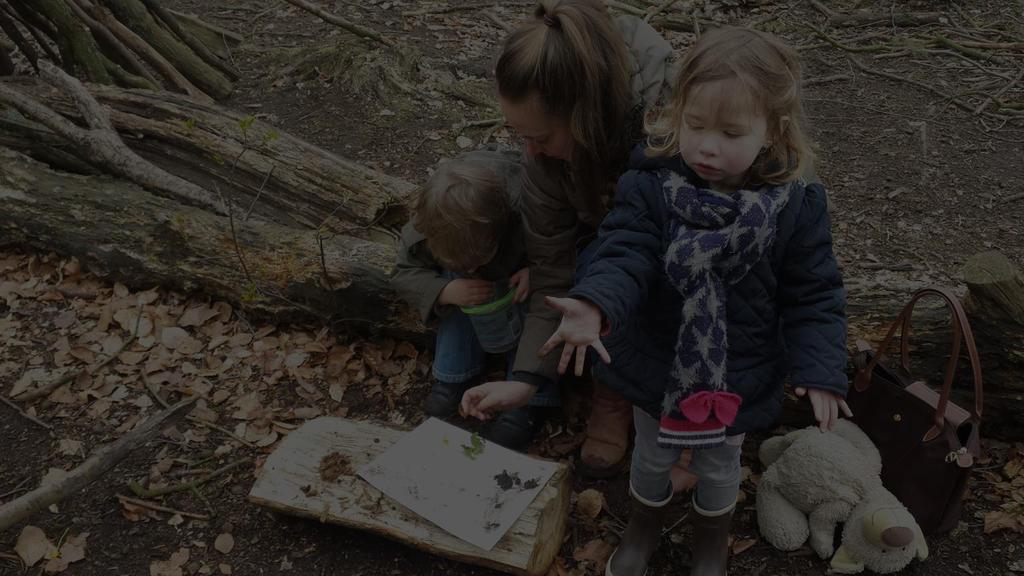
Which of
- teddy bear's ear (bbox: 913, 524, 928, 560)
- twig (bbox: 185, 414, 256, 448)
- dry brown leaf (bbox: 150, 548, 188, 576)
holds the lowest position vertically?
dry brown leaf (bbox: 150, 548, 188, 576)

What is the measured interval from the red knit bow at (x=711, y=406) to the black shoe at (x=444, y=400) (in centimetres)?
129

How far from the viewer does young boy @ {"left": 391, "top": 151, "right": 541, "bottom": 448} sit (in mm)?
2691

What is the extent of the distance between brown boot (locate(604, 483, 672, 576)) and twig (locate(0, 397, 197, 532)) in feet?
5.70

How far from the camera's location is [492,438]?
308 cm

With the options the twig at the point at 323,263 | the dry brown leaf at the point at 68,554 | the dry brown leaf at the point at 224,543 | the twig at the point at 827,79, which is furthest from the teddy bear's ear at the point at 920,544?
the twig at the point at 827,79

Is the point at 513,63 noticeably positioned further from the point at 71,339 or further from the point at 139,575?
the point at 71,339

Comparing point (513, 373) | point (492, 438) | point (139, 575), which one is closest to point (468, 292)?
point (513, 373)

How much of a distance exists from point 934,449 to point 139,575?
2.63 metres

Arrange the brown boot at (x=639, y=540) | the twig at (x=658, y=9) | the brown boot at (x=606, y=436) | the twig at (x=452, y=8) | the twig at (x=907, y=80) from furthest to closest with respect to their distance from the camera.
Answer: the twig at (x=452, y=8) → the twig at (x=658, y=9) → the twig at (x=907, y=80) → the brown boot at (x=606, y=436) → the brown boot at (x=639, y=540)

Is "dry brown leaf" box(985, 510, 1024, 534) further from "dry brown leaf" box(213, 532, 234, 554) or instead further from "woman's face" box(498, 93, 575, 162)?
"dry brown leaf" box(213, 532, 234, 554)

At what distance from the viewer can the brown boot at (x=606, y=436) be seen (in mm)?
2953

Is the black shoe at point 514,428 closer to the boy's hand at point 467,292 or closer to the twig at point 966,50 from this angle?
the boy's hand at point 467,292

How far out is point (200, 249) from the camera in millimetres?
3678

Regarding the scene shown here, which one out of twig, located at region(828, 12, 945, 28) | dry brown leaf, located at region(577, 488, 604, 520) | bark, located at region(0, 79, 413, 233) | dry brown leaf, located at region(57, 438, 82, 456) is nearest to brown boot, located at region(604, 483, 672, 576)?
dry brown leaf, located at region(577, 488, 604, 520)
